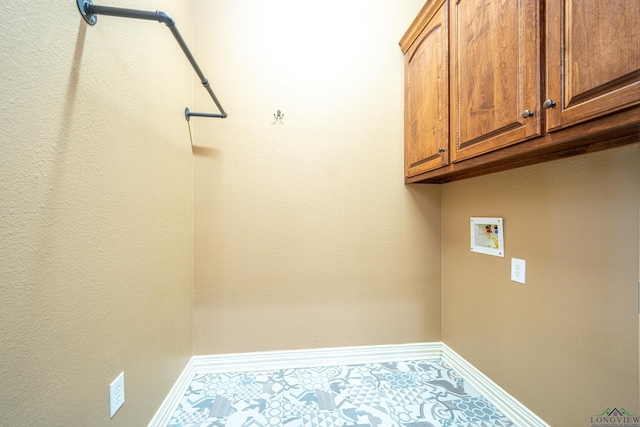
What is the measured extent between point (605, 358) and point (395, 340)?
937 mm

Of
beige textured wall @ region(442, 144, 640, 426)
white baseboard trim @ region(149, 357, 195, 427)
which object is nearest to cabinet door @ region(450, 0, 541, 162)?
beige textured wall @ region(442, 144, 640, 426)

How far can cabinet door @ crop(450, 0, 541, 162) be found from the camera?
2.40 ft

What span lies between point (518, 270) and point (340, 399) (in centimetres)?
109

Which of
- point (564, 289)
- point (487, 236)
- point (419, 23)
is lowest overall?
point (564, 289)

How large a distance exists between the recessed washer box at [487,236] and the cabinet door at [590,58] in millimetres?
606

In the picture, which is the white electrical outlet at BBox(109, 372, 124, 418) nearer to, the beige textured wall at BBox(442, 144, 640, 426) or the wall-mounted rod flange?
the wall-mounted rod flange

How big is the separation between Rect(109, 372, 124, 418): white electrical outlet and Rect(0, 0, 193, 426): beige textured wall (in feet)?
0.06

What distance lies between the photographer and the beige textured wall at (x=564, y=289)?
0.74 m

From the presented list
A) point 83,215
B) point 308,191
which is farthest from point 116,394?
point 308,191

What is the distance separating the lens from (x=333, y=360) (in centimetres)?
144

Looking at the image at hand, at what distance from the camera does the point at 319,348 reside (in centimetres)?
145

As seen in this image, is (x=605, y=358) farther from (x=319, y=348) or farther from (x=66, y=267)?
(x=66, y=267)

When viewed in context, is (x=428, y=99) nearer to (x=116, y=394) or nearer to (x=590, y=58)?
(x=590, y=58)

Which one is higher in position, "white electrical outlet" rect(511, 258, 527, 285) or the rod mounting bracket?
the rod mounting bracket
